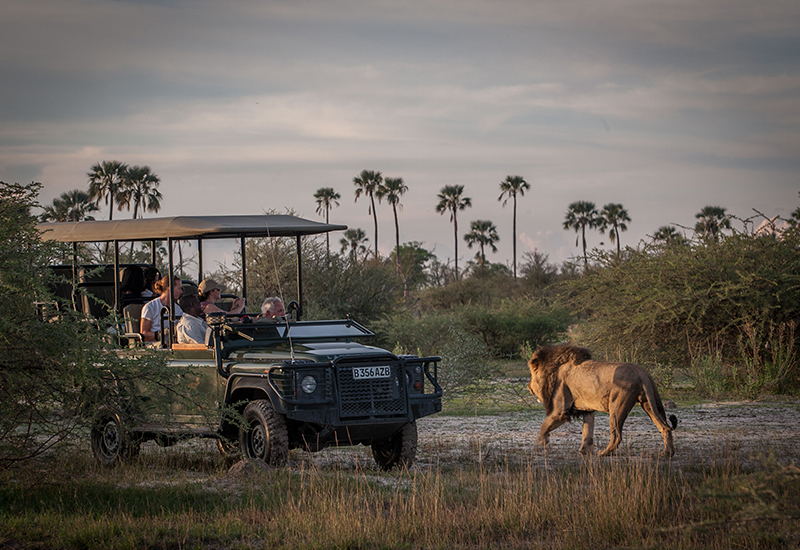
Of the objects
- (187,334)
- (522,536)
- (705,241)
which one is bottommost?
(522,536)

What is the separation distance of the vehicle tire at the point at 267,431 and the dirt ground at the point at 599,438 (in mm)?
794

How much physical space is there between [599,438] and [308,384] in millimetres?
4730

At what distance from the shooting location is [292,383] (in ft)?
27.0

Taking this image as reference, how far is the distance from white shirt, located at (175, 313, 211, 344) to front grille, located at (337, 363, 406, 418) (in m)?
1.97

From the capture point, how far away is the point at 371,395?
852 cm

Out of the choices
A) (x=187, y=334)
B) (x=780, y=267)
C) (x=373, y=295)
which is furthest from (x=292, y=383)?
(x=373, y=295)

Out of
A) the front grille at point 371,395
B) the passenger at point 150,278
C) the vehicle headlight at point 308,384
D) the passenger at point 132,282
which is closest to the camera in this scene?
the vehicle headlight at point 308,384

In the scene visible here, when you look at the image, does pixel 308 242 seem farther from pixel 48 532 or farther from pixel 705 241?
pixel 48 532

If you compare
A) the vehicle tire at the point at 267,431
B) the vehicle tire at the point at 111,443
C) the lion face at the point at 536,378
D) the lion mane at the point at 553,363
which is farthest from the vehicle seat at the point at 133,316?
the lion mane at the point at 553,363

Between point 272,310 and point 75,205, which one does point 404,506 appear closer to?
point 272,310

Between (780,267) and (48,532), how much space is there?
14.8m

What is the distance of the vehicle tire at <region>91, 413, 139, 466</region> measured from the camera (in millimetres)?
9469

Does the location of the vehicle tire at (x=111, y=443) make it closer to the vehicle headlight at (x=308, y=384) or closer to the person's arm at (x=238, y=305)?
the person's arm at (x=238, y=305)

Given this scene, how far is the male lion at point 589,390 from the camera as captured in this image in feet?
31.6
